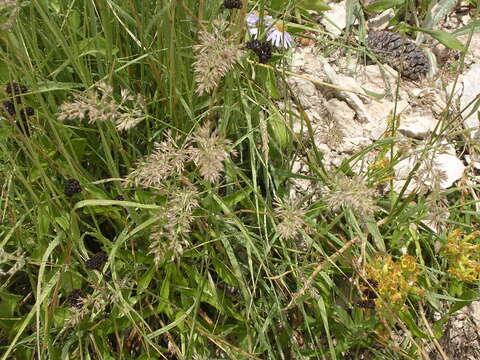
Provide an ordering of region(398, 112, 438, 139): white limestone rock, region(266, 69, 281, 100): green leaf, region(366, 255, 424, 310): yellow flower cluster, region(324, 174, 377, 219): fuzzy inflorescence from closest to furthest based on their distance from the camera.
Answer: region(324, 174, 377, 219): fuzzy inflorescence → region(366, 255, 424, 310): yellow flower cluster → region(266, 69, 281, 100): green leaf → region(398, 112, 438, 139): white limestone rock

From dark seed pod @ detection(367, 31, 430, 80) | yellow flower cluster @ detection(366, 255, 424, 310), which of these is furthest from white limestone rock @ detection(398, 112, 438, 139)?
yellow flower cluster @ detection(366, 255, 424, 310)

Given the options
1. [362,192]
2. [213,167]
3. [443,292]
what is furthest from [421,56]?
[213,167]

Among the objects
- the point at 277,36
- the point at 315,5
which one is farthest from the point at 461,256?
the point at 315,5

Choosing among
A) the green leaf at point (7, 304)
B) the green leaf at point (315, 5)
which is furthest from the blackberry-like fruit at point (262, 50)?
the green leaf at point (315, 5)

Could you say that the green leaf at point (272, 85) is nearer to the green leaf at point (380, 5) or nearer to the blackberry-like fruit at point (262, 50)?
the blackberry-like fruit at point (262, 50)

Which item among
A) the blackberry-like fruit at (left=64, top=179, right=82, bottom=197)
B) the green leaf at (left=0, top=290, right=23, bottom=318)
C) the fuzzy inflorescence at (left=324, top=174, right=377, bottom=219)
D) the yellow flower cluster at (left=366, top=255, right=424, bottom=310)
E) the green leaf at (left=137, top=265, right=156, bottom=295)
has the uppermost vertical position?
the fuzzy inflorescence at (left=324, top=174, right=377, bottom=219)

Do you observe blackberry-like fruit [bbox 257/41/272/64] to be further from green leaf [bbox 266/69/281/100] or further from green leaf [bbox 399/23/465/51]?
green leaf [bbox 399/23/465/51]

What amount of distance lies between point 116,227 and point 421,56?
143cm

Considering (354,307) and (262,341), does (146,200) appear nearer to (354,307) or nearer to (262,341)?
(262,341)

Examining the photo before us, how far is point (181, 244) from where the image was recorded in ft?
4.46

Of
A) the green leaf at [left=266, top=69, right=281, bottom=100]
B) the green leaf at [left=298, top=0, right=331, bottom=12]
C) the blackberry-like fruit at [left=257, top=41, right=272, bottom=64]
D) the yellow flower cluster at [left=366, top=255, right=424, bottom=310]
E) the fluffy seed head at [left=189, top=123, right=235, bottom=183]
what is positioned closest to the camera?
the fluffy seed head at [left=189, top=123, right=235, bottom=183]

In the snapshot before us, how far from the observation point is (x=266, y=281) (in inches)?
58.6

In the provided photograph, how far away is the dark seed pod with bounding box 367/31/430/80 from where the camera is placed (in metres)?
2.09

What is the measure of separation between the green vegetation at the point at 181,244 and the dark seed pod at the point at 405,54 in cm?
71
